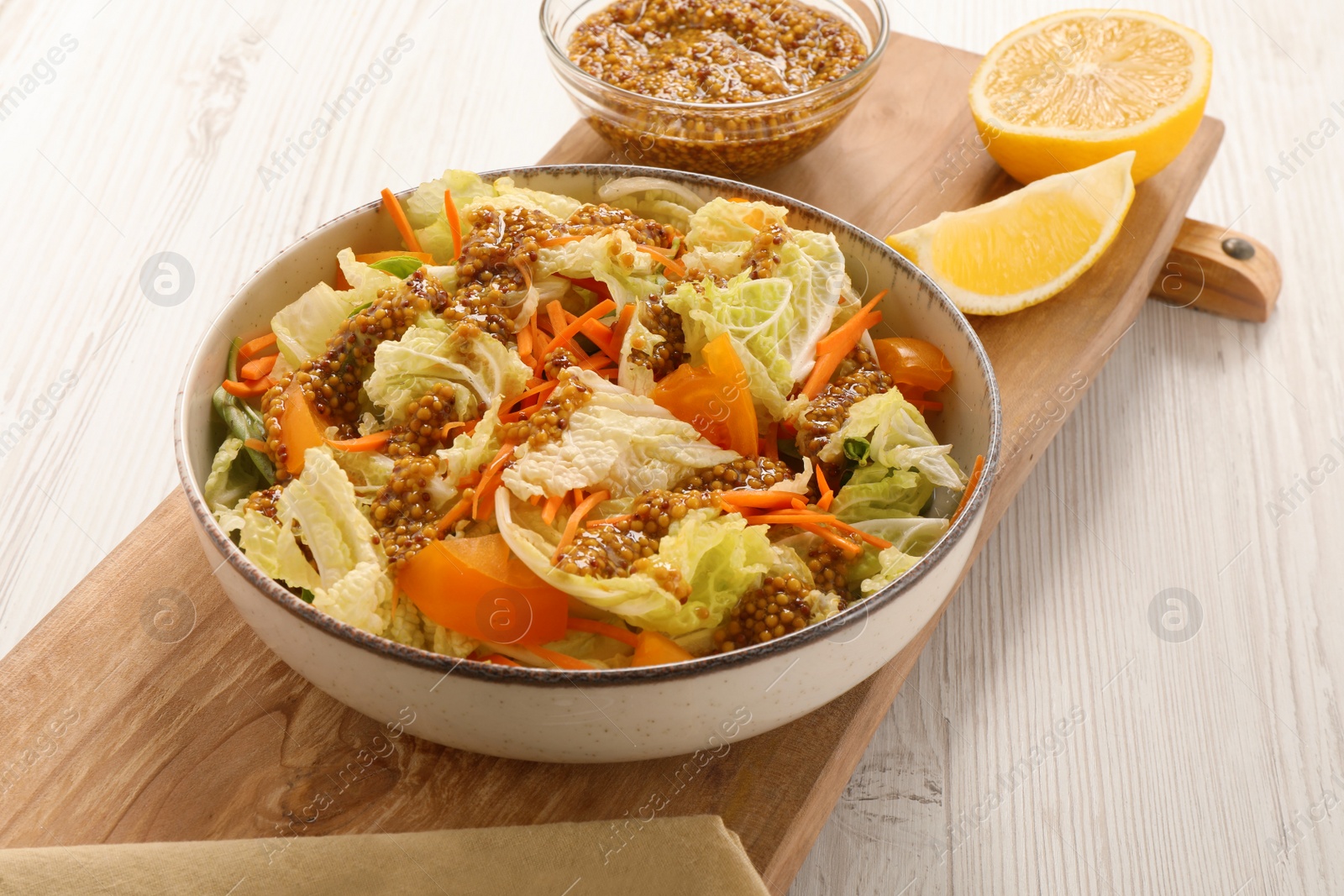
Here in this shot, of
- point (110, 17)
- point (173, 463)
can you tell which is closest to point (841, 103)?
point (173, 463)

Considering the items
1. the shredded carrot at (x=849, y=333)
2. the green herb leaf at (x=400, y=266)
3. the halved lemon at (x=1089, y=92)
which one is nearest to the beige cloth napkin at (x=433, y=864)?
the shredded carrot at (x=849, y=333)

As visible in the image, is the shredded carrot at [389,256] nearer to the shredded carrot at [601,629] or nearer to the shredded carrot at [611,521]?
the shredded carrot at [611,521]

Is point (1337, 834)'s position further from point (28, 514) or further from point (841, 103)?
point (28, 514)

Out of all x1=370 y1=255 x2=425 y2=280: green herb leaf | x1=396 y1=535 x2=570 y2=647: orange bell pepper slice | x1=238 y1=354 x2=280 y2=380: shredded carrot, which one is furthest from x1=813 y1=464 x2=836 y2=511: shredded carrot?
x1=238 y1=354 x2=280 y2=380: shredded carrot

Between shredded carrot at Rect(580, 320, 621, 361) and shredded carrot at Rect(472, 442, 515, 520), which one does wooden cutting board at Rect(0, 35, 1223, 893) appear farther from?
shredded carrot at Rect(580, 320, 621, 361)

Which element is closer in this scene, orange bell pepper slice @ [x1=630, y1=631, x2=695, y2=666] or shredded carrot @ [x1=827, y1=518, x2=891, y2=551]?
orange bell pepper slice @ [x1=630, y1=631, x2=695, y2=666]


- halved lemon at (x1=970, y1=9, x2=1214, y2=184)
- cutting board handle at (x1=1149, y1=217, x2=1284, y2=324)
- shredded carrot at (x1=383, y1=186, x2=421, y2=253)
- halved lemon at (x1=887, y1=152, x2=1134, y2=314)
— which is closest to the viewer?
shredded carrot at (x1=383, y1=186, x2=421, y2=253)
